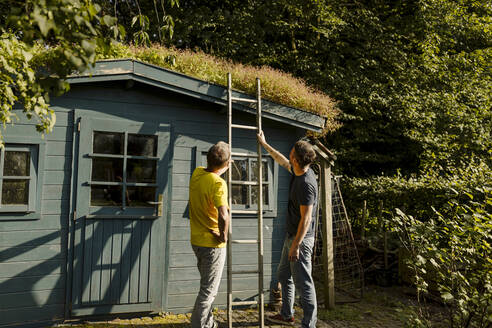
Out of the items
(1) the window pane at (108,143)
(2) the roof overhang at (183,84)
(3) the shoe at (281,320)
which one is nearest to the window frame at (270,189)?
(2) the roof overhang at (183,84)

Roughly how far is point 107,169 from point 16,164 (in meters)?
1.02

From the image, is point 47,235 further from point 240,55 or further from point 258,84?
point 240,55

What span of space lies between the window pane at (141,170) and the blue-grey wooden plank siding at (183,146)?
30cm

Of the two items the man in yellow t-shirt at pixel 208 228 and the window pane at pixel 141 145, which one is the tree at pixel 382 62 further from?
the man in yellow t-shirt at pixel 208 228

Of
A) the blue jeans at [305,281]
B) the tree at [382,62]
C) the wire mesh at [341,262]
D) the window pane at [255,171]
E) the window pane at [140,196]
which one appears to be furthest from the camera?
the tree at [382,62]

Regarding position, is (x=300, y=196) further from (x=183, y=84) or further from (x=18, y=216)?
(x=18, y=216)

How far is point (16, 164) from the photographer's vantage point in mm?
4574

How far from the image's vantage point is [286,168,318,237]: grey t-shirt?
13.6 feet

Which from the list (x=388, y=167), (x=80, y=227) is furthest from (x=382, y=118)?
(x=80, y=227)

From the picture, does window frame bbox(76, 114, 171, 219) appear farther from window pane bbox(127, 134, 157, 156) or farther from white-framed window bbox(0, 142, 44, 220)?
white-framed window bbox(0, 142, 44, 220)

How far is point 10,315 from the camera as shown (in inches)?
175

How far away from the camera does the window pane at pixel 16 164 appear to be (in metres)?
4.52

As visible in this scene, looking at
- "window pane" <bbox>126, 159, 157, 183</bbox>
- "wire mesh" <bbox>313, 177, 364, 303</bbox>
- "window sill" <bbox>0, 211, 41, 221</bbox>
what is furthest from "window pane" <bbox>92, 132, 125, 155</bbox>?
"wire mesh" <bbox>313, 177, 364, 303</bbox>

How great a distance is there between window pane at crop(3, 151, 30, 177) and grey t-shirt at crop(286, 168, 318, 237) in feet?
10.4
